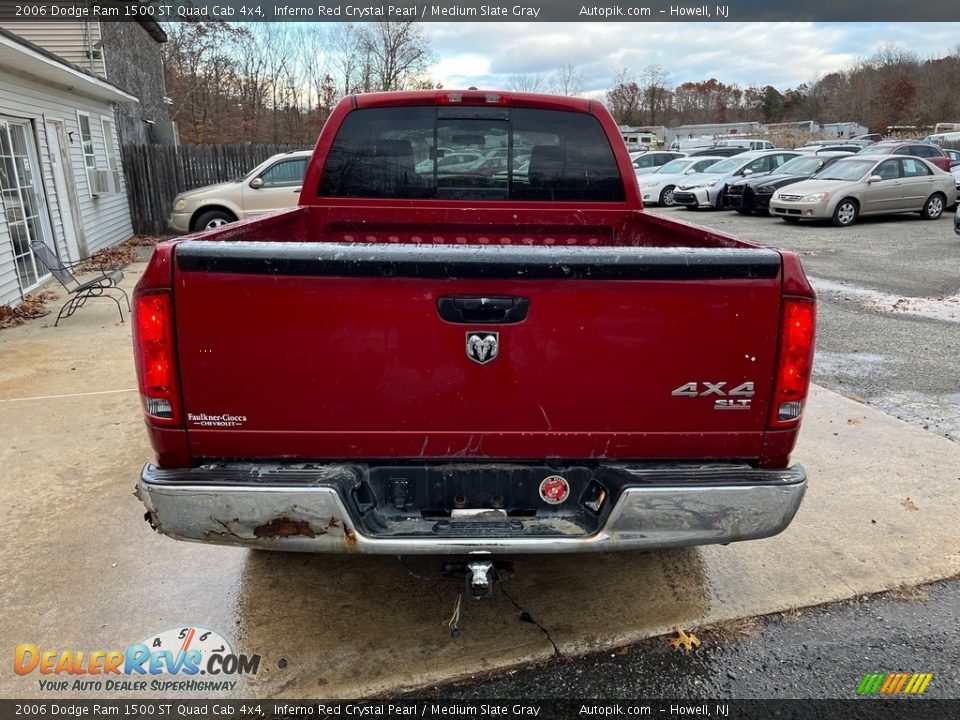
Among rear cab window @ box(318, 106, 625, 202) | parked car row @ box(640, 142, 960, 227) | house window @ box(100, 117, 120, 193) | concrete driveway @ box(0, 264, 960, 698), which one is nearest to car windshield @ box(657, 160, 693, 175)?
parked car row @ box(640, 142, 960, 227)

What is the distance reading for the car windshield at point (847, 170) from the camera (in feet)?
53.7

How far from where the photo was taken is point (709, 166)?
2245 centimetres

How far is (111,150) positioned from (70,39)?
3164mm

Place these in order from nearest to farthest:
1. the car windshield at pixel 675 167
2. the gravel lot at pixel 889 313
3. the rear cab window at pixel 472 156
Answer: the rear cab window at pixel 472 156
the gravel lot at pixel 889 313
the car windshield at pixel 675 167

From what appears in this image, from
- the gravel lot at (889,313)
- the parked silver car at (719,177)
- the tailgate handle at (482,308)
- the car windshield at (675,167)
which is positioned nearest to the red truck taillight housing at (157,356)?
the tailgate handle at (482,308)

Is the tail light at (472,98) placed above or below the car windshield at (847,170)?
above

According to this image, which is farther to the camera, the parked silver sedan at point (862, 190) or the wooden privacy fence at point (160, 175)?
the wooden privacy fence at point (160, 175)

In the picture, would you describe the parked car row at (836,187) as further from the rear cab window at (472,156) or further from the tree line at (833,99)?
the tree line at (833,99)

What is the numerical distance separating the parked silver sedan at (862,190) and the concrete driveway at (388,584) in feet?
44.0

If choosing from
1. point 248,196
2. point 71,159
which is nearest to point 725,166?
point 248,196

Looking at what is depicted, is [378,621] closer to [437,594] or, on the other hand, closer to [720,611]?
[437,594]

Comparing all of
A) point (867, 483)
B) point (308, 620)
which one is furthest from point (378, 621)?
point (867, 483)

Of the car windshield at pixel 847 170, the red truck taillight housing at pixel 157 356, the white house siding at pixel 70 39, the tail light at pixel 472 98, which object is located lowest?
the red truck taillight housing at pixel 157 356

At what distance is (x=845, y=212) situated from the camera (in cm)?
1636
